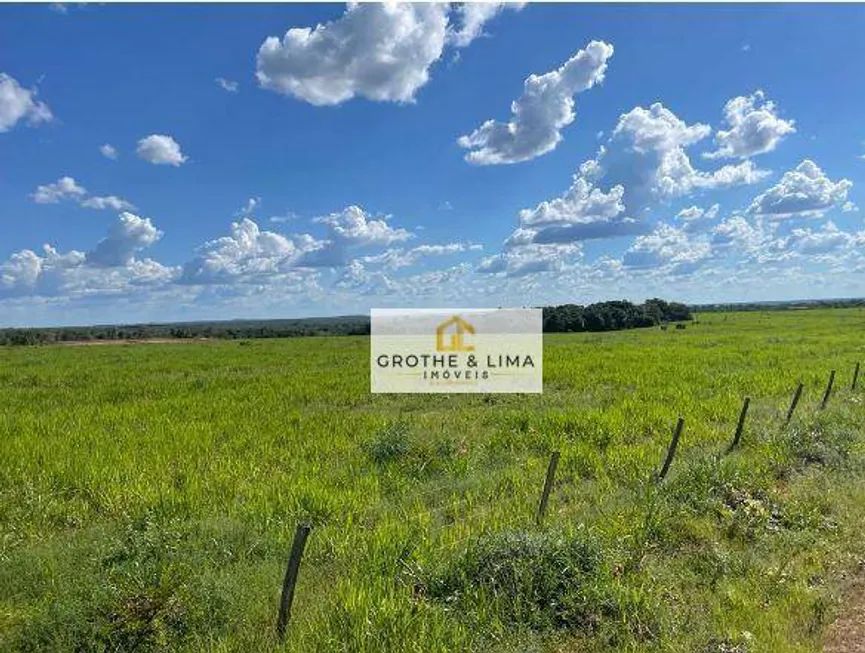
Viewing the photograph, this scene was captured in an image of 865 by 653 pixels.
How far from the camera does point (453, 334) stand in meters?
21.8

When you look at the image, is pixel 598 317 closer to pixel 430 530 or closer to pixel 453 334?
pixel 453 334

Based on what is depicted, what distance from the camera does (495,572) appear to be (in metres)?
4.91

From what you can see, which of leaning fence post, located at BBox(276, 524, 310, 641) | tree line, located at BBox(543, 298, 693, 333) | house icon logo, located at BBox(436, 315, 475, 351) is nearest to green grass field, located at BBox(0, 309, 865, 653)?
leaning fence post, located at BBox(276, 524, 310, 641)

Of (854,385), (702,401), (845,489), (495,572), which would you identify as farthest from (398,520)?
(854,385)

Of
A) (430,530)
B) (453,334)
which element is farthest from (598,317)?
(430,530)

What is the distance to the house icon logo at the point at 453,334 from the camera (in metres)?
21.1

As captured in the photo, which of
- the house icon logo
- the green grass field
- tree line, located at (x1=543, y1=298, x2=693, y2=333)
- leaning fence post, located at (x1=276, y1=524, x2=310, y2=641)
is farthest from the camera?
tree line, located at (x1=543, y1=298, x2=693, y2=333)

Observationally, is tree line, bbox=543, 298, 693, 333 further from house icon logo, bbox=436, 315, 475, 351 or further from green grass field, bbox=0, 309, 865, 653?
green grass field, bbox=0, 309, 865, 653

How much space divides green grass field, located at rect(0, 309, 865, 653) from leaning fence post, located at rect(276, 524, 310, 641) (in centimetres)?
12

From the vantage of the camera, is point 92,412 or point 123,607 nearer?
point 123,607

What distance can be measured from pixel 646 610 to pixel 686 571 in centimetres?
109

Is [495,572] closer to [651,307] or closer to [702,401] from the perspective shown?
[702,401]

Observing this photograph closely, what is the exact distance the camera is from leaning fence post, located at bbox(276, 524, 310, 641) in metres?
4.18

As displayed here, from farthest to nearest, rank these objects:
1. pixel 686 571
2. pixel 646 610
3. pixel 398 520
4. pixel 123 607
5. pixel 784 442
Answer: pixel 784 442 < pixel 398 520 < pixel 686 571 < pixel 646 610 < pixel 123 607
